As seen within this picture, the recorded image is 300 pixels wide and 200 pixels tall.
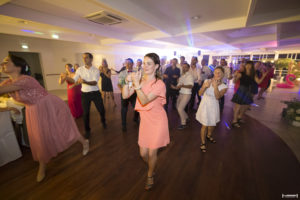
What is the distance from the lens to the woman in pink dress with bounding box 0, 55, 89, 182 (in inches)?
62.7

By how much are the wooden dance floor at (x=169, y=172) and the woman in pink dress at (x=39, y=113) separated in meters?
0.35

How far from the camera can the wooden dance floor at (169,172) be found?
171 cm

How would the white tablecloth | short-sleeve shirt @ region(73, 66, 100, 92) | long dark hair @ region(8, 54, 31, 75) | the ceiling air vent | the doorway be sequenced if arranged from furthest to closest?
the doorway
the ceiling air vent
short-sleeve shirt @ region(73, 66, 100, 92)
the white tablecloth
long dark hair @ region(8, 54, 31, 75)

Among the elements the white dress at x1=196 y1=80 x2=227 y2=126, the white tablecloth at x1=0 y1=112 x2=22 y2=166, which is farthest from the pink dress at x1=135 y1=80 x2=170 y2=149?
the white tablecloth at x1=0 y1=112 x2=22 y2=166

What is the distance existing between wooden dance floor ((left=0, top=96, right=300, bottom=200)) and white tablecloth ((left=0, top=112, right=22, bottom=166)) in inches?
4.8

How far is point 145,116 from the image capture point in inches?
60.3

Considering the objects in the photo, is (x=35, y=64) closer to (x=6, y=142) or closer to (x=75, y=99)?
(x=75, y=99)

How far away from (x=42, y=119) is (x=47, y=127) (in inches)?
5.1

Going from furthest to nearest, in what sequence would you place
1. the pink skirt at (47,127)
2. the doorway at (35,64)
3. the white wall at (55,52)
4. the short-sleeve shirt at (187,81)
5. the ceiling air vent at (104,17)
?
the doorway at (35,64) → the white wall at (55,52) → the ceiling air vent at (104,17) → the short-sleeve shirt at (187,81) → the pink skirt at (47,127)

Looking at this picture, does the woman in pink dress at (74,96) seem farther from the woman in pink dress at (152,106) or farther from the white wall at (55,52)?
the white wall at (55,52)

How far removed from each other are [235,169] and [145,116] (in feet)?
5.79

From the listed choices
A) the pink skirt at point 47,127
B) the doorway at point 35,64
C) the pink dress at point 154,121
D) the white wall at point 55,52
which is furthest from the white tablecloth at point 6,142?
the doorway at point 35,64

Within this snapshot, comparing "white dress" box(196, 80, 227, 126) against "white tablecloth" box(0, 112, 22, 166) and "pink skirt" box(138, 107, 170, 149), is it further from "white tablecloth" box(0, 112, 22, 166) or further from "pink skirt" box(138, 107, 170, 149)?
"white tablecloth" box(0, 112, 22, 166)

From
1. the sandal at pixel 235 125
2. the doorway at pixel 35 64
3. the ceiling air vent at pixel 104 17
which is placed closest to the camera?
the sandal at pixel 235 125
